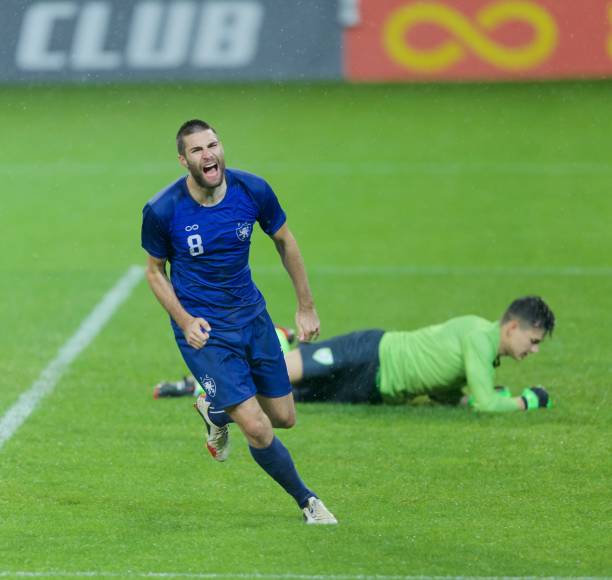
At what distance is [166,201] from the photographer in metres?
7.64

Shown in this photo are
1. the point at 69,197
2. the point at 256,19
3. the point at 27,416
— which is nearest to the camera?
the point at 27,416

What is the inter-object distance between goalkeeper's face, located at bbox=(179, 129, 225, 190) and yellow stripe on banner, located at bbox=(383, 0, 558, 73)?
58.0 feet

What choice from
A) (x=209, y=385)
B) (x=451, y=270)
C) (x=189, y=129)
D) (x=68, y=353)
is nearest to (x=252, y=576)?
(x=209, y=385)

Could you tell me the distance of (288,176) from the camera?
64.6 feet

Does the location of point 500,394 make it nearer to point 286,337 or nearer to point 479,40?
point 286,337

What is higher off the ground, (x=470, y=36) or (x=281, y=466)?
(x=470, y=36)

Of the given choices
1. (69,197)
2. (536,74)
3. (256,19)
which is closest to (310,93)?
(256,19)

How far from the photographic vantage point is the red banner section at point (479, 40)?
2455 centimetres

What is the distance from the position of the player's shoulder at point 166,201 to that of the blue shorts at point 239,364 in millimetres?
639

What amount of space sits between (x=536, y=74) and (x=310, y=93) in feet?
12.3

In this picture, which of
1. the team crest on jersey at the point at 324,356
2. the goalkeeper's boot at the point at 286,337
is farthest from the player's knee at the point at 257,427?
the goalkeeper's boot at the point at 286,337

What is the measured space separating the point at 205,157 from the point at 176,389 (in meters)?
3.37

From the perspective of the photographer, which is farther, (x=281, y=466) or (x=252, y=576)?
(x=281, y=466)

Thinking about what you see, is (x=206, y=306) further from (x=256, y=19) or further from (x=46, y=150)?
(x=256, y=19)
